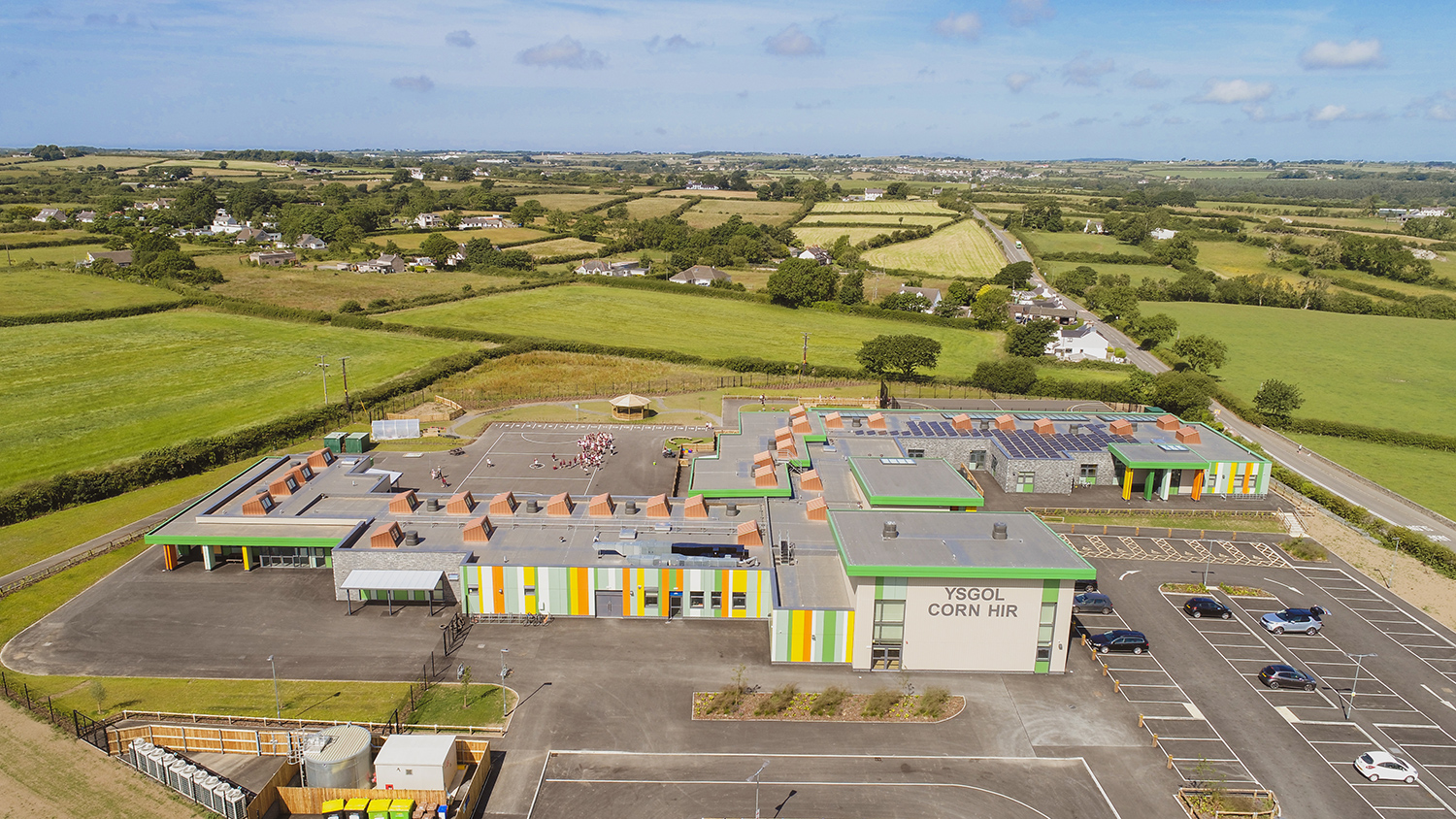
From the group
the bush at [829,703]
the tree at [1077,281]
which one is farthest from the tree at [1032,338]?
the bush at [829,703]

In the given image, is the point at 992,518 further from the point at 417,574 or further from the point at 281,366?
the point at 281,366

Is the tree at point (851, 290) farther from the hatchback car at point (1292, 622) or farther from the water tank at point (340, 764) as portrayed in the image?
the water tank at point (340, 764)

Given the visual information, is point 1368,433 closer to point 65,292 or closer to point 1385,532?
point 1385,532

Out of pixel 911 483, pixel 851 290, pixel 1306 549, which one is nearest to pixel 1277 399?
pixel 1306 549

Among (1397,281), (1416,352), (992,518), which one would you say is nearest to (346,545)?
(992,518)

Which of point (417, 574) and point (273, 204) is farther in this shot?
point (273, 204)

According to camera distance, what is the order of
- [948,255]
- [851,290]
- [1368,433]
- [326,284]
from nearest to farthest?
[1368,433], [851,290], [326,284], [948,255]

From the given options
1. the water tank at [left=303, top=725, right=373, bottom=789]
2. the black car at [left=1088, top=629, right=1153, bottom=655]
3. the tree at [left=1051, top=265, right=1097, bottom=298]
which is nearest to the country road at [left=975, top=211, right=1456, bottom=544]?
the black car at [left=1088, top=629, right=1153, bottom=655]
